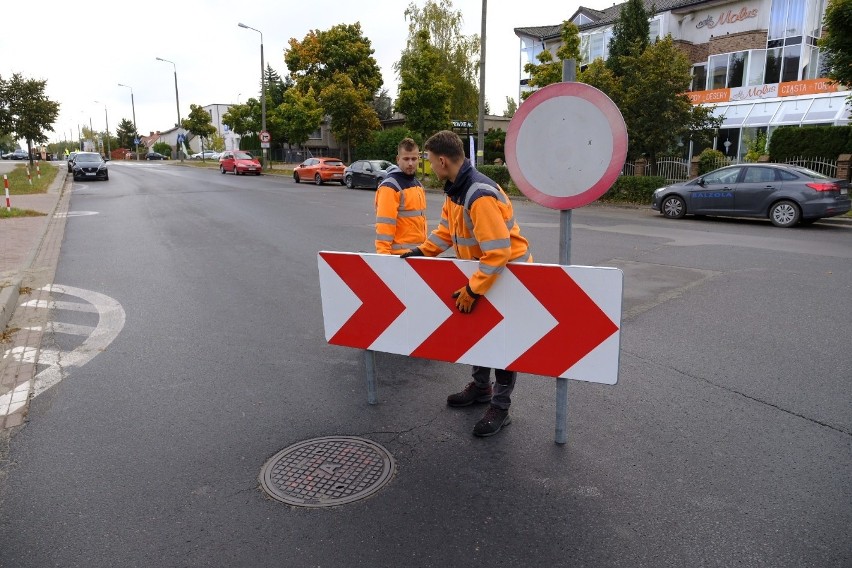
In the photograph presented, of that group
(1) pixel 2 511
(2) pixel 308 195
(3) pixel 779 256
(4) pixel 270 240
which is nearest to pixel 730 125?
(2) pixel 308 195

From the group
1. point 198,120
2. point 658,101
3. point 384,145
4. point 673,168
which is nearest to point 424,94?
point 384,145

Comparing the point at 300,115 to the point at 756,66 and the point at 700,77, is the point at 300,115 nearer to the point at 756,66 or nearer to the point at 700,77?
the point at 700,77

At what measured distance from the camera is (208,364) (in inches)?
208

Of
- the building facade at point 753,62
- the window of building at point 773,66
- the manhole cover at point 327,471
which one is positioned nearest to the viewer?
the manhole cover at point 327,471

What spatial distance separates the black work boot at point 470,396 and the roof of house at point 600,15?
30.6 m

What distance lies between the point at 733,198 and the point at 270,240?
11.0m

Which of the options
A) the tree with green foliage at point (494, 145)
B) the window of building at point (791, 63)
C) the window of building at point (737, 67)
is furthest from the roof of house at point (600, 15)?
the tree with green foliage at point (494, 145)

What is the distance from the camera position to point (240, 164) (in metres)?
40.8

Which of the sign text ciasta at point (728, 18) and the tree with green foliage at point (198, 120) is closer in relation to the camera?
the sign text ciasta at point (728, 18)

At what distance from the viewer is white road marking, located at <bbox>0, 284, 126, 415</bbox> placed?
4746mm

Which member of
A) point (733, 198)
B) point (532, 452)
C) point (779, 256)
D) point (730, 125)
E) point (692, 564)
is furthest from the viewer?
point (730, 125)

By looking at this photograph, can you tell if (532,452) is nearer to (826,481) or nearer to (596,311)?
(596,311)

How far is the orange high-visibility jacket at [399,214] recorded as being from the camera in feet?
16.6

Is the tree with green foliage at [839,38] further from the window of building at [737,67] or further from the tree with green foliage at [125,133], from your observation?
the tree with green foliage at [125,133]
